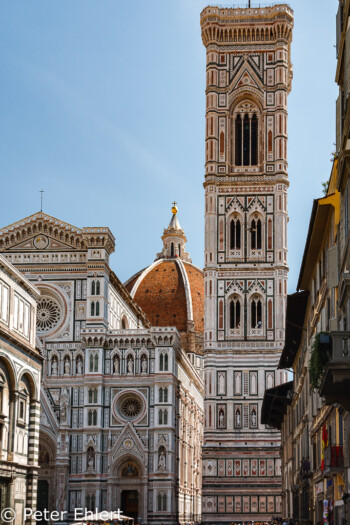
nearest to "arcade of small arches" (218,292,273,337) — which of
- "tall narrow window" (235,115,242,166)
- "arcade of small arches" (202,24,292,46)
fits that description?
"tall narrow window" (235,115,242,166)

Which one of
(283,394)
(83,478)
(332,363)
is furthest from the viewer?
(83,478)

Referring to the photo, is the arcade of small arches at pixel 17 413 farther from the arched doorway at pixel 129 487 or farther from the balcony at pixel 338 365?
the arched doorway at pixel 129 487

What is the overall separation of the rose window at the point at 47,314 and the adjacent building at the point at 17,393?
30110 mm

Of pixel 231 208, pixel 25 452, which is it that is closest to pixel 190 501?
pixel 231 208

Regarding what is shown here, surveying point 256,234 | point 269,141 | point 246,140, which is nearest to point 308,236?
point 256,234

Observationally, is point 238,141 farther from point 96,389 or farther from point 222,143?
point 96,389

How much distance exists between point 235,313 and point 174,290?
46.7m

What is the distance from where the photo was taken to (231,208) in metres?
64.9

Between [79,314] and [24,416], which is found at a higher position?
[79,314]

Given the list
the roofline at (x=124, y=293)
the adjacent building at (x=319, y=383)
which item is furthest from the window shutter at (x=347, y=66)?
the roofline at (x=124, y=293)

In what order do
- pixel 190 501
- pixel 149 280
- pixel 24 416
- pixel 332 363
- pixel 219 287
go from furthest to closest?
pixel 149 280 < pixel 190 501 < pixel 219 287 < pixel 24 416 < pixel 332 363

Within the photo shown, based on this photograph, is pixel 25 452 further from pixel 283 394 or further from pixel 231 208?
pixel 231 208

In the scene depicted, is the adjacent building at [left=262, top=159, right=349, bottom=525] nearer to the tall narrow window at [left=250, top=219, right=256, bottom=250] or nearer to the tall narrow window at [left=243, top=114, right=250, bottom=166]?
the tall narrow window at [left=250, top=219, right=256, bottom=250]

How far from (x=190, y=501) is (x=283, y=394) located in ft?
88.7
